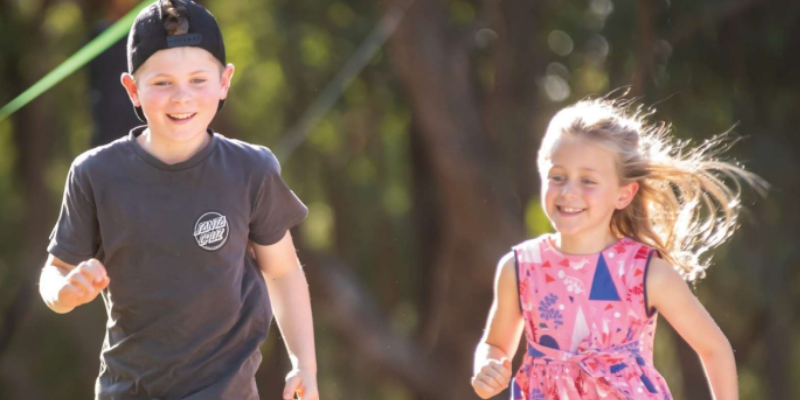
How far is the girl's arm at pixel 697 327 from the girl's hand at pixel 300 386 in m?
0.89

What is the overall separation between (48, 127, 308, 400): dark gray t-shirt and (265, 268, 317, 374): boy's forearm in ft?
0.57

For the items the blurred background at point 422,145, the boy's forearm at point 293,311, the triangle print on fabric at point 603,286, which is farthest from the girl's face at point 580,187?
the blurred background at point 422,145

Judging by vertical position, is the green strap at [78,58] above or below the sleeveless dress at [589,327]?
above

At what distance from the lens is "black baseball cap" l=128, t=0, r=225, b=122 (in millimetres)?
2432

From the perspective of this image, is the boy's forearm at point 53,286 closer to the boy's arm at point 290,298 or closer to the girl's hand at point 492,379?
the boy's arm at point 290,298

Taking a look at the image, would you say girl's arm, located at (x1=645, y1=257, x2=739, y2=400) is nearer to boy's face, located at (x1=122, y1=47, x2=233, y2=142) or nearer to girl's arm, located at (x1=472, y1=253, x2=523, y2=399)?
girl's arm, located at (x1=472, y1=253, x2=523, y2=399)

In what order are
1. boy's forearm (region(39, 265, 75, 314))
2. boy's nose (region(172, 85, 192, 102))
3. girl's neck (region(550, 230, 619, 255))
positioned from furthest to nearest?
1. girl's neck (region(550, 230, 619, 255))
2. boy's nose (region(172, 85, 192, 102))
3. boy's forearm (region(39, 265, 75, 314))

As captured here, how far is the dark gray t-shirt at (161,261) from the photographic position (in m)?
2.42

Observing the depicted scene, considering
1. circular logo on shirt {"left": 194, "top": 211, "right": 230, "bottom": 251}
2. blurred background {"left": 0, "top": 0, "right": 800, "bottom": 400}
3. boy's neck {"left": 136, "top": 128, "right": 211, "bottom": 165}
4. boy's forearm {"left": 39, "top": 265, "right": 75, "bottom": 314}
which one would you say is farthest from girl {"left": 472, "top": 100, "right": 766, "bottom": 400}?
blurred background {"left": 0, "top": 0, "right": 800, "bottom": 400}

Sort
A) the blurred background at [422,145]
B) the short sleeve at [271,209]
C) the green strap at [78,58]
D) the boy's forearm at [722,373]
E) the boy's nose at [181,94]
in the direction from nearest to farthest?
the boy's nose at [181,94]
the short sleeve at [271,209]
the boy's forearm at [722,373]
the green strap at [78,58]
the blurred background at [422,145]

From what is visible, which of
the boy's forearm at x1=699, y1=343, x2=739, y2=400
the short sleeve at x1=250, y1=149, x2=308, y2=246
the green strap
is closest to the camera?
the short sleeve at x1=250, y1=149, x2=308, y2=246

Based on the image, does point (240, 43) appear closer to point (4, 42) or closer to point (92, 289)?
point (4, 42)

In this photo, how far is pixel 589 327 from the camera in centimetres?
278

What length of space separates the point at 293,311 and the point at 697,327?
1013 mm
